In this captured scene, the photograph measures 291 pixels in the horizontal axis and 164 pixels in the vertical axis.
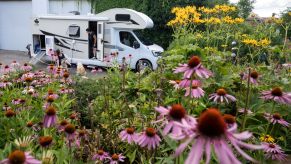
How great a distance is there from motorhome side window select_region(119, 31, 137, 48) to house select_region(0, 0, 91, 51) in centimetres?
627

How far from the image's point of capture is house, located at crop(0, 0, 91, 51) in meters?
19.8

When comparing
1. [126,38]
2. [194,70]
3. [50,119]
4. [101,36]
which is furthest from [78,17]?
[194,70]

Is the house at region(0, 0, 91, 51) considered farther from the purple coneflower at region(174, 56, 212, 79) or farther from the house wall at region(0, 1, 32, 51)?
the purple coneflower at region(174, 56, 212, 79)

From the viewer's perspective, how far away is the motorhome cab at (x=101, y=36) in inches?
538

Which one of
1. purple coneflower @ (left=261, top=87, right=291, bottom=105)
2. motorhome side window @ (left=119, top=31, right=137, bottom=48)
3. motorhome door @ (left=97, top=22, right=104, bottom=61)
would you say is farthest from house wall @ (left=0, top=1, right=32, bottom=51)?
purple coneflower @ (left=261, top=87, right=291, bottom=105)

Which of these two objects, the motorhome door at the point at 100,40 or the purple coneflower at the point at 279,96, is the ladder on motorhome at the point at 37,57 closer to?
the motorhome door at the point at 100,40

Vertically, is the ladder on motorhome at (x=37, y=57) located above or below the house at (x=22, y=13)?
below

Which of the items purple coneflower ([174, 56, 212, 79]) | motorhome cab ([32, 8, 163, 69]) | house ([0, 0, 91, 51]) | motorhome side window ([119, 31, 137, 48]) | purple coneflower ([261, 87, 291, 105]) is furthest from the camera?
house ([0, 0, 91, 51])

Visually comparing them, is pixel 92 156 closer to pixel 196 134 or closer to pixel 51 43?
pixel 196 134

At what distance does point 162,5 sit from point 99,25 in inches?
159

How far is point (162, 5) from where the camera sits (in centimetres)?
1673

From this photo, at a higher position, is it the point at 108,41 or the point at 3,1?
the point at 3,1

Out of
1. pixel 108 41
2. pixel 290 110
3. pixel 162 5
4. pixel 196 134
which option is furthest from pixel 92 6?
pixel 196 134

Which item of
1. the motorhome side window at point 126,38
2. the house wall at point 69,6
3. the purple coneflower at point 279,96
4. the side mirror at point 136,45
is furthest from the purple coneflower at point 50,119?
the house wall at point 69,6
